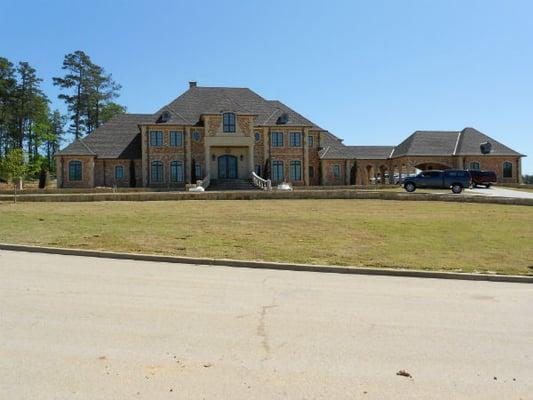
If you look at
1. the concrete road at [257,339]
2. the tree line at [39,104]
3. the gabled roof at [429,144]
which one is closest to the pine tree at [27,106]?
the tree line at [39,104]

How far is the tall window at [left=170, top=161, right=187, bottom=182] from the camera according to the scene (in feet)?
157

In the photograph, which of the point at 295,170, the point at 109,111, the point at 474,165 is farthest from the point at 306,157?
the point at 109,111

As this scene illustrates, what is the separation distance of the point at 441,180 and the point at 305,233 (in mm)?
25243

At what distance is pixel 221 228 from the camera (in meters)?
17.4

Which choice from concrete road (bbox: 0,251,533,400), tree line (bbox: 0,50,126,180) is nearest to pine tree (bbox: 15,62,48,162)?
tree line (bbox: 0,50,126,180)

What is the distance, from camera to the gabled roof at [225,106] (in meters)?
48.0

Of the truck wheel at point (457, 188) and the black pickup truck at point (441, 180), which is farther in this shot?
the black pickup truck at point (441, 180)

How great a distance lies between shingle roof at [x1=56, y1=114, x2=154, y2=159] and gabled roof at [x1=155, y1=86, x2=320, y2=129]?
3222mm

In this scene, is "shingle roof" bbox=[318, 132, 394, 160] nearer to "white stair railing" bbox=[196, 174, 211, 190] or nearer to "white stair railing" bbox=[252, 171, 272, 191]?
"white stair railing" bbox=[252, 171, 272, 191]

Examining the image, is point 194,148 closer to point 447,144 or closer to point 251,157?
point 251,157

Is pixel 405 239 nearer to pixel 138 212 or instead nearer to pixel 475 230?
Answer: pixel 475 230

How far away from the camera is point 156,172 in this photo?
157 feet

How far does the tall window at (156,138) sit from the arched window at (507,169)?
3533 cm

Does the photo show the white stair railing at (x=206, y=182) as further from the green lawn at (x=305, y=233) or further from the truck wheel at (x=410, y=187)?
the green lawn at (x=305, y=233)
